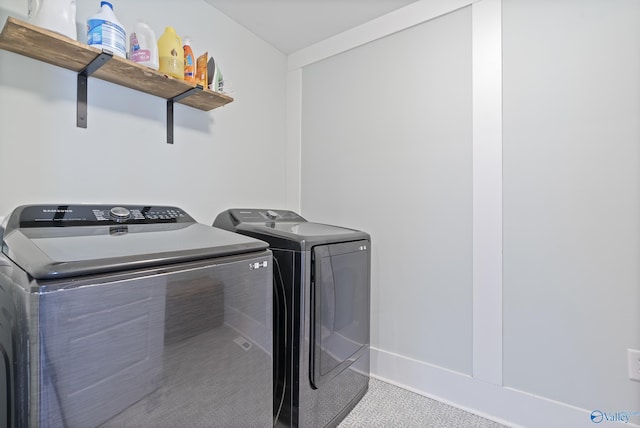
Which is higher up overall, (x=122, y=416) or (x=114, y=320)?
(x=114, y=320)

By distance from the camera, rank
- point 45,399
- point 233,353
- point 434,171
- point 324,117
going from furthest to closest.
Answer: point 324,117, point 434,171, point 233,353, point 45,399

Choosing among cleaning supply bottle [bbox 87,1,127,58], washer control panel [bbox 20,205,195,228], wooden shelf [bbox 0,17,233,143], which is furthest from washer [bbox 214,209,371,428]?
cleaning supply bottle [bbox 87,1,127,58]

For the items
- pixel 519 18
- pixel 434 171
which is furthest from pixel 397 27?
pixel 434 171

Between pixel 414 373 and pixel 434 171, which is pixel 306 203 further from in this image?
pixel 414 373

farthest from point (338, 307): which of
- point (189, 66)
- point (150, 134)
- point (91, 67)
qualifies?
point (91, 67)

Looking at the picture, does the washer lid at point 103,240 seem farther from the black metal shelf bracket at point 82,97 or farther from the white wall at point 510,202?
the white wall at point 510,202

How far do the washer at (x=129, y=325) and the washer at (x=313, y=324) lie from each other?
25 cm

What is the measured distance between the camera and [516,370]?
170 centimetres

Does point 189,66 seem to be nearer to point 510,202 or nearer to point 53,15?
point 53,15

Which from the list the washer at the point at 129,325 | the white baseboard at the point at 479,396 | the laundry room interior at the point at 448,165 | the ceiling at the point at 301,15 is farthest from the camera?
the ceiling at the point at 301,15

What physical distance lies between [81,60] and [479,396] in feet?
8.58

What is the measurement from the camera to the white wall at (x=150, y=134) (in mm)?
1336

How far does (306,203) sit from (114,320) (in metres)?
1.88

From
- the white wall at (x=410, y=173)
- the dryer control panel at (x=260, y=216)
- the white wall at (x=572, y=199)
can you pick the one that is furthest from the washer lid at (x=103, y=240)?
the white wall at (x=572, y=199)
